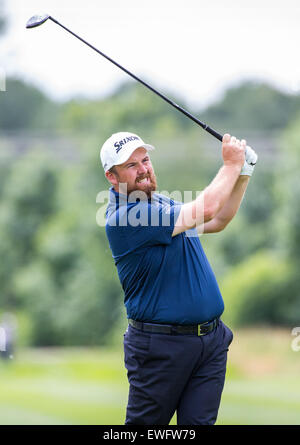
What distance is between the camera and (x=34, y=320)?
96.8ft

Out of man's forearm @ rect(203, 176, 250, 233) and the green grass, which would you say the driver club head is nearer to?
man's forearm @ rect(203, 176, 250, 233)

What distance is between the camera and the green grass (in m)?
10.9

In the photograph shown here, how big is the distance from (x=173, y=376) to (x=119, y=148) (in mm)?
1257

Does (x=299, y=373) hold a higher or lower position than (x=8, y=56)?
lower

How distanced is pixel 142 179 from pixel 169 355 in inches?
37.4

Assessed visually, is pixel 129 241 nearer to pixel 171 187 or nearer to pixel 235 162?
pixel 235 162

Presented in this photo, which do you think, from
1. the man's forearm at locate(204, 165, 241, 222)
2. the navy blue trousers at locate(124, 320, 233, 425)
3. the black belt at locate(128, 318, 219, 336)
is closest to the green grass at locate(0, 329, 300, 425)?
the navy blue trousers at locate(124, 320, 233, 425)

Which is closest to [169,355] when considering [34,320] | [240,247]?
[240,247]

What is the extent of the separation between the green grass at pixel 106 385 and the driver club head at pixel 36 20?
583 cm

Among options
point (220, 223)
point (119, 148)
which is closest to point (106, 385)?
point (220, 223)

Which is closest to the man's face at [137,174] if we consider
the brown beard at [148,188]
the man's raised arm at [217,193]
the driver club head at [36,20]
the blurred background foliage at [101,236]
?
the brown beard at [148,188]

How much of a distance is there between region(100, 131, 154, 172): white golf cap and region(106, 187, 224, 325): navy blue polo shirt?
0.17m

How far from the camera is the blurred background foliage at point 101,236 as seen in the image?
2331 centimetres

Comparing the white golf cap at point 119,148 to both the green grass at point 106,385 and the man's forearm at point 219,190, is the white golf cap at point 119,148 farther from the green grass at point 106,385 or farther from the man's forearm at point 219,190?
the green grass at point 106,385
